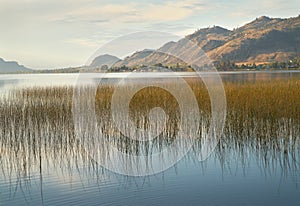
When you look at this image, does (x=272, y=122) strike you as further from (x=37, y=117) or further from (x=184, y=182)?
(x=37, y=117)

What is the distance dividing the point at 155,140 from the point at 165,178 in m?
2.09

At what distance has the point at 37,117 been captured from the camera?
29.3ft

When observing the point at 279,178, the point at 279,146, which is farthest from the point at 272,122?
the point at 279,178

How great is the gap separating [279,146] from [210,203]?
2.64 metres

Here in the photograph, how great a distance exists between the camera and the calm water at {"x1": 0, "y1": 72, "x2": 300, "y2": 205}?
4.68 m

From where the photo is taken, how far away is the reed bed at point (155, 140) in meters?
6.19

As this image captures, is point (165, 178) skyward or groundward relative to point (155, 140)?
groundward

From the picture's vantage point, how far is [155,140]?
296 inches

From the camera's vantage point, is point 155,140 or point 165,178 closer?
point 165,178

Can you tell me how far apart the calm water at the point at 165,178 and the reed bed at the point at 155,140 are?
2cm

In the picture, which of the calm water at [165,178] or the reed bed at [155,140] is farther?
the reed bed at [155,140]

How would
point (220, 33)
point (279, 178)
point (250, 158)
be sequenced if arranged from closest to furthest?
point (279, 178) < point (250, 158) < point (220, 33)

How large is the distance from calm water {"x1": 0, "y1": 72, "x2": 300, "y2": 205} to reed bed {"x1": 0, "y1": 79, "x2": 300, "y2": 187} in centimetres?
2

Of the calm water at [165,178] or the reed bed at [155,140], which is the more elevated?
the reed bed at [155,140]
